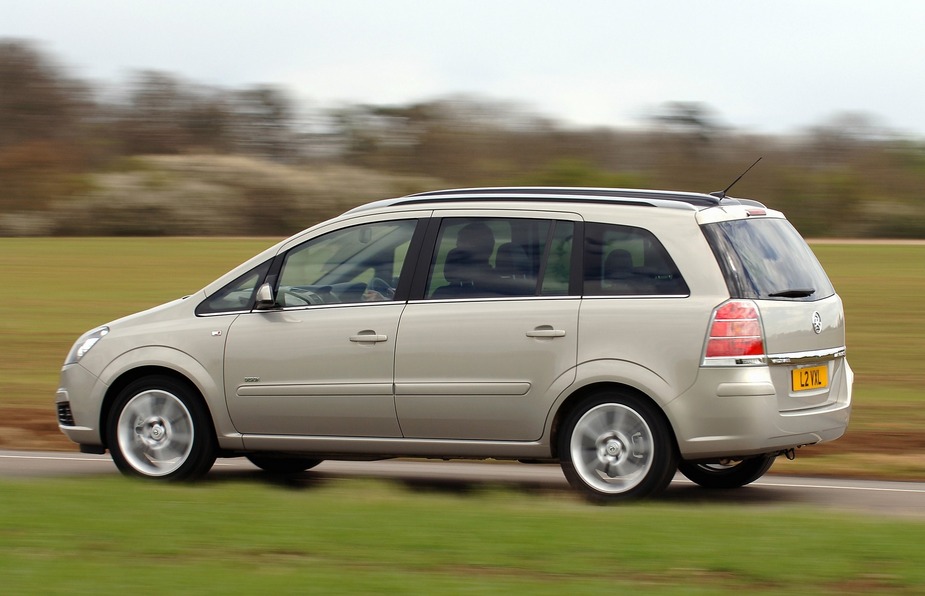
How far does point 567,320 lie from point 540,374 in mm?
337

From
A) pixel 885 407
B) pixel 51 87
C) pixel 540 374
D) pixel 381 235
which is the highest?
pixel 51 87

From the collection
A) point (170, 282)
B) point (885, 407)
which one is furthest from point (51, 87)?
point (885, 407)

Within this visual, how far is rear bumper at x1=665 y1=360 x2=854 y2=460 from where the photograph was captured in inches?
272

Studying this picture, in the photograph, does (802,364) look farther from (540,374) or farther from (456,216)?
A: (456,216)

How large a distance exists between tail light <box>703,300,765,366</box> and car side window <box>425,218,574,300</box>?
889mm

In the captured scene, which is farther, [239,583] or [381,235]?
[381,235]

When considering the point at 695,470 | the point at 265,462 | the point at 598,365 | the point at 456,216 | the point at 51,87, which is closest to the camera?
the point at 598,365

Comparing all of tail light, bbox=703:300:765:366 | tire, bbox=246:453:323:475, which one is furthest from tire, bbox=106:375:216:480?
tail light, bbox=703:300:765:366

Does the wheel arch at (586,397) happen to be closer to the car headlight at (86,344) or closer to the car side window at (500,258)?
the car side window at (500,258)

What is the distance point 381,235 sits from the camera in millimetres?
7922

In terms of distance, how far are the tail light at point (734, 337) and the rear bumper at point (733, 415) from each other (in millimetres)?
59

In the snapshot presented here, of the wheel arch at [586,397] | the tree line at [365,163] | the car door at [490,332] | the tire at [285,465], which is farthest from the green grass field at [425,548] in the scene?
the tree line at [365,163]

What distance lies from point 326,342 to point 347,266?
1.59ft

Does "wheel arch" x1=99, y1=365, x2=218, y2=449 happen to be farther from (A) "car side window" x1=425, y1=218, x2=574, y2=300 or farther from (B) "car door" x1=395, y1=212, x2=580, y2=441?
(A) "car side window" x1=425, y1=218, x2=574, y2=300
